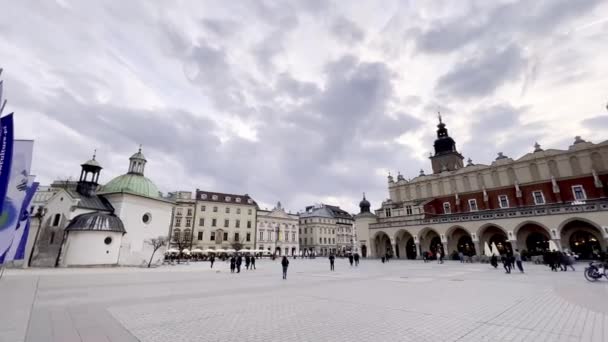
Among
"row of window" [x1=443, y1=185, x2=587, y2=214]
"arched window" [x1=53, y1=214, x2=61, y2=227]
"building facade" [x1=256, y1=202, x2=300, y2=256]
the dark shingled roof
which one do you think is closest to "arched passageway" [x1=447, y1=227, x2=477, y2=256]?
"row of window" [x1=443, y1=185, x2=587, y2=214]

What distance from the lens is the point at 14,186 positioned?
1062 cm

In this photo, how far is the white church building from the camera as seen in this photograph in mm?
28078

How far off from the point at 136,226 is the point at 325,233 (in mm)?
55809

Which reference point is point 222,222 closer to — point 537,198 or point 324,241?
point 324,241

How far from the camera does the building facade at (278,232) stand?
69000mm

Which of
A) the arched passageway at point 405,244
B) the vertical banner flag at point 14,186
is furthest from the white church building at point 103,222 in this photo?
the arched passageway at point 405,244

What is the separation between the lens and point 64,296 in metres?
A: 11.0

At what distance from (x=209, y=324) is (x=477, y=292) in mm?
10905

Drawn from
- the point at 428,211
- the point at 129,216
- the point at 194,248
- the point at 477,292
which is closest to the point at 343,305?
the point at 477,292

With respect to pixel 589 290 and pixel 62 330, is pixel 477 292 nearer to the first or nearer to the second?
pixel 589 290

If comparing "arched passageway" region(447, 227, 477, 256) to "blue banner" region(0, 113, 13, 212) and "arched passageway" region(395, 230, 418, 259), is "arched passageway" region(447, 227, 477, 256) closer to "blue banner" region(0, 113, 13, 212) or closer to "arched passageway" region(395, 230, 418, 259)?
"arched passageway" region(395, 230, 418, 259)

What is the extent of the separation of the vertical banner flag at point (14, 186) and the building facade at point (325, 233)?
2665 inches

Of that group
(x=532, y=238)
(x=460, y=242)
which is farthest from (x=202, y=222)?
(x=532, y=238)

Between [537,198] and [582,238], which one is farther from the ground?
[537,198]
